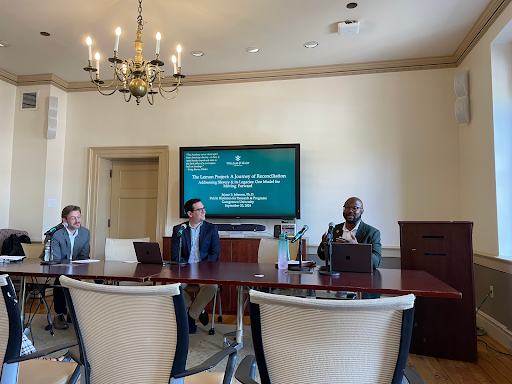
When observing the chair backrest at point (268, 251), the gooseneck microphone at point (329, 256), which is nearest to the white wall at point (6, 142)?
the chair backrest at point (268, 251)

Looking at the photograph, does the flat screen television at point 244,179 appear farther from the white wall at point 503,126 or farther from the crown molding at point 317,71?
the white wall at point 503,126

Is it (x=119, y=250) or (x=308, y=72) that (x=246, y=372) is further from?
(x=308, y=72)

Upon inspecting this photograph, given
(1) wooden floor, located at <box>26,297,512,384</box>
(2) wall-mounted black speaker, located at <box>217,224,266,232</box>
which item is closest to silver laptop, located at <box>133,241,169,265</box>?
(2) wall-mounted black speaker, located at <box>217,224,266,232</box>

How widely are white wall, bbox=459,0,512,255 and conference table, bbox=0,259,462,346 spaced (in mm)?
1499

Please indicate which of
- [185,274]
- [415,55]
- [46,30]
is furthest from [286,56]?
[185,274]

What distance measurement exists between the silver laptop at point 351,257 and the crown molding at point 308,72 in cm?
266

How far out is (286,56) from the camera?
4.46 m

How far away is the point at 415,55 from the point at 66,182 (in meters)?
4.86

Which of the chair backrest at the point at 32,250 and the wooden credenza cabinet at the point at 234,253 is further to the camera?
the wooden credenza cabinet at the point at 234,253

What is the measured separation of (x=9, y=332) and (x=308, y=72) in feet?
13.9

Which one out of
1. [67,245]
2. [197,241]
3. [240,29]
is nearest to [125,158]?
[67,245]

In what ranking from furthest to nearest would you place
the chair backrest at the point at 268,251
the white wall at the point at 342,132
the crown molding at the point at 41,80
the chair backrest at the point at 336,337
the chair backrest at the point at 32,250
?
the crown molding at the point at 41,80 < the white wall at the point at 342,132 < the chair backrest at the point at 32,250 < the chair backrest at the point at 268,251 < the chair backrest at the point at 336,337

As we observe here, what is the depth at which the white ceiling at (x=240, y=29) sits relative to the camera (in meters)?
3.44

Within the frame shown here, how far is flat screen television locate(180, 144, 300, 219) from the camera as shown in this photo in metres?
4.58
